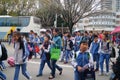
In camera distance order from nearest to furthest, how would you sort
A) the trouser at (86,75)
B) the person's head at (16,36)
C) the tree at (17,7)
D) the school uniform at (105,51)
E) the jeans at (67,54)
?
the trouser at (86,75)
the person's head at (16,36)
the school uniform at (105,51)
the jeans at (67,54)
the tree at (17,7)

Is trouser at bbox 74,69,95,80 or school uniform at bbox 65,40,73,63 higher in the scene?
trouser at bbox 74,69,95,80

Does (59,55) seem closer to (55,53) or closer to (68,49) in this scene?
(55,53)

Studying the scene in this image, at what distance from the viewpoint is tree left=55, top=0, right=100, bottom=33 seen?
4203cm

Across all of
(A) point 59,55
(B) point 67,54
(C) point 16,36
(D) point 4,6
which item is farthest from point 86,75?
(D) point 4,6

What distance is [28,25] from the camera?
3881 centimetres

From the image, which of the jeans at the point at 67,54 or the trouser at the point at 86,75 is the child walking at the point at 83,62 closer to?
the trouser at the point at 86,75

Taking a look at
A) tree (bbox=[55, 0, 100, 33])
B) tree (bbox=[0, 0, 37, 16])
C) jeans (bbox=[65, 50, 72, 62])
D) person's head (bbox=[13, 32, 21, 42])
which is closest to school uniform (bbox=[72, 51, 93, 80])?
person's head (bbox=[13, 32, 21, 42])

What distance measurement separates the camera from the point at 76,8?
4238 cm

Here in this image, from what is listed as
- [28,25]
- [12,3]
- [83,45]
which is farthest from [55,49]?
[12,3]

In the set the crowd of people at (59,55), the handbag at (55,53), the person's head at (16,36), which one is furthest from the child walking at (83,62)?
the handbag at (55,53)

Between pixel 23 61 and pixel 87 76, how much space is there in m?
2.81

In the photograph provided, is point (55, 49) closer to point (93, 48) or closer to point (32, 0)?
point (93, 48)

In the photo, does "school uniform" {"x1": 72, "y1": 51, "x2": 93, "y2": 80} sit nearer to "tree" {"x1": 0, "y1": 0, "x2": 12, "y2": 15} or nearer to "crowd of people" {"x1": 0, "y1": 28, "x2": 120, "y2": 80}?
"crowd of people" {"x1": 0, "y1": 28, "x2": 120, "y2": 80}

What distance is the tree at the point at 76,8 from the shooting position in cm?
4203
